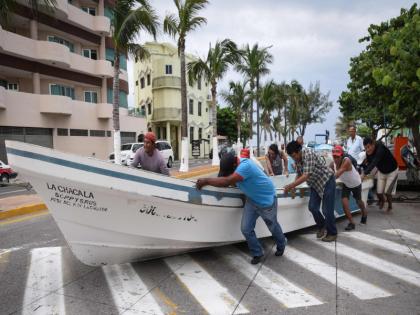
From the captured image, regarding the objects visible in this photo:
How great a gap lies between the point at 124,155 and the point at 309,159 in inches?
659

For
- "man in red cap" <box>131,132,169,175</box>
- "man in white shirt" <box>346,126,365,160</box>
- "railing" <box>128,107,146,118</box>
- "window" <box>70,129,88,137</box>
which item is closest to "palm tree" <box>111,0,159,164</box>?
"window" <box>70,129,88,137</box>

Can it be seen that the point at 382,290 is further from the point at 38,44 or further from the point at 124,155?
the point at 38,44

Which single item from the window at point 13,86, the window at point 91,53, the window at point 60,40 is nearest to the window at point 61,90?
the window at point 13,86

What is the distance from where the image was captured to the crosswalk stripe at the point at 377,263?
4285 millimetres

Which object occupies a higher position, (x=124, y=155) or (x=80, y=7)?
(x=80, y=7)

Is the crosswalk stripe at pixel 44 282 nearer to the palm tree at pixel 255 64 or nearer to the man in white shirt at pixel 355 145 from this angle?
the man in white shirt at pixel 355 145

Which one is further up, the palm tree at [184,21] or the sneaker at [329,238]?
the palm tree at [184,21]

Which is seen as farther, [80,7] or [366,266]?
[80,7]

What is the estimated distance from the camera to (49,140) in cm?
2191

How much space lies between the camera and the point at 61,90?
23469 mm

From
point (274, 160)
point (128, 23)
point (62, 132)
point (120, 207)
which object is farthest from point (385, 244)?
point (62, 132)

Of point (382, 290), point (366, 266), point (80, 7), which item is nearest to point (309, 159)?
point (366, 266)

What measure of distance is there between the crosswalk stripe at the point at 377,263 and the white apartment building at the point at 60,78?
18187 millimetres

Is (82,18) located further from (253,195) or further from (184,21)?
(253,195)
